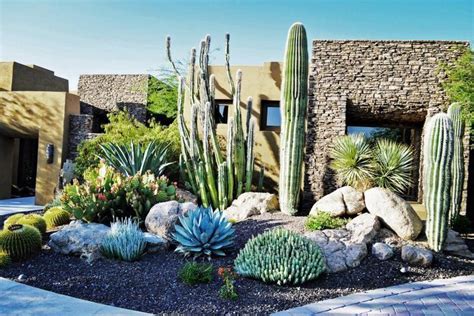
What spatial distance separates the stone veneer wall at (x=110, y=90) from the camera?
1748 cm

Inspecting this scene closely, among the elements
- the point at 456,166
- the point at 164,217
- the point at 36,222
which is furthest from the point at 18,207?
the point at 456,166

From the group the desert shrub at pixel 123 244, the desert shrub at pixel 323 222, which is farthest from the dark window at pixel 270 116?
the desert shrub at pixel 123 244

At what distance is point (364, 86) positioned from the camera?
9.41 m

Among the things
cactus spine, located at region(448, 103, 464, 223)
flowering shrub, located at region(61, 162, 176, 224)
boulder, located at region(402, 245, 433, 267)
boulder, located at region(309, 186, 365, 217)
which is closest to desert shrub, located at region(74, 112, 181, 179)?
flowering shrub, located at region(61, 162, 176, 224)

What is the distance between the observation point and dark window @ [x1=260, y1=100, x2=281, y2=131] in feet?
35.0

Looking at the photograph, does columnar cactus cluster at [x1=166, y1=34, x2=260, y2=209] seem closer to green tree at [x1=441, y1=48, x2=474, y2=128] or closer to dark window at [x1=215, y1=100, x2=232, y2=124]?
dark window at [x1=215, y1=100, x2=232, y2=124]

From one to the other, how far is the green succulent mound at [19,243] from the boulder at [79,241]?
283 mm

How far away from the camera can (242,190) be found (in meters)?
9.08

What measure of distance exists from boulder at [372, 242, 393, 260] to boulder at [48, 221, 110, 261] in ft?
13.5

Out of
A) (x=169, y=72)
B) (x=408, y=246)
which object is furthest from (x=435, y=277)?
(x=169, y=72)

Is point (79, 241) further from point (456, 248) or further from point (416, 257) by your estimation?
point (456, 248)

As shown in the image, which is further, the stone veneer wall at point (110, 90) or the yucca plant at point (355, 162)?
the stone veneer wall at point (110, 90)

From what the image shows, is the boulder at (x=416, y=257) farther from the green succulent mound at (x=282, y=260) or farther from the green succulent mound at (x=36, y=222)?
the green succulent mound at (x=36, y=222)

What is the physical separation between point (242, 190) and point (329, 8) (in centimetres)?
474
